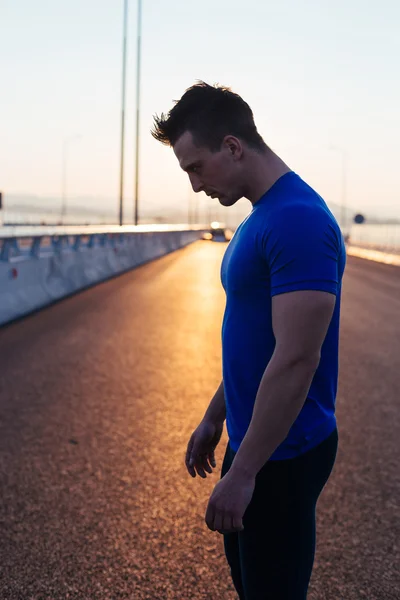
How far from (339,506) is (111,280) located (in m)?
18.6

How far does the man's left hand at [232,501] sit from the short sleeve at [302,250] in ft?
1.79

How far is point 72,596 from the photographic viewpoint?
374 centimetres

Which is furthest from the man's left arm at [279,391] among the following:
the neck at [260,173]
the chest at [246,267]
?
the neck at [260,173]

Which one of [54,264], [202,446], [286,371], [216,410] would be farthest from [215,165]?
[54,264]

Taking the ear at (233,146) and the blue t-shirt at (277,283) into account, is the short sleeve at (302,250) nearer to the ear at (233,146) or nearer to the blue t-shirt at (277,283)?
the blue t-shirt at (277,283)

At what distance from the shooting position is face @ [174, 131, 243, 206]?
7.87 ft

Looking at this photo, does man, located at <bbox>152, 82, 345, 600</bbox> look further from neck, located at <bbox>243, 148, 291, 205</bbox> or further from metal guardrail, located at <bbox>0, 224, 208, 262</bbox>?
metal guardrail, located at <bbox>0, 224, 208, 262</bbox>

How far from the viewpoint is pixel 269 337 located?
2.31 metres

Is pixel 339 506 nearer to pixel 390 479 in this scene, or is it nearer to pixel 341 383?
pixel 390 479

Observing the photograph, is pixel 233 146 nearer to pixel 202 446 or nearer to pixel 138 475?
pixel 202 446

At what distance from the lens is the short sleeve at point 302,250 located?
210cm

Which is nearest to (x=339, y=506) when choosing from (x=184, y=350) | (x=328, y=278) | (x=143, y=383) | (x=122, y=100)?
(x=328, y=278)

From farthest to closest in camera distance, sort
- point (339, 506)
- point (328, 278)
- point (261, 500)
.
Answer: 1. point (339, 506)
2. point (261, 500)
3. point (328, 278)

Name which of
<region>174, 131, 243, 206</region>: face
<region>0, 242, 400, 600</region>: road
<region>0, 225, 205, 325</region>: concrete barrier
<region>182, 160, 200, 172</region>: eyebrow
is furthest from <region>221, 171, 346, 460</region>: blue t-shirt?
<region>0, 225, 205, 325</region>: concrete barrier
